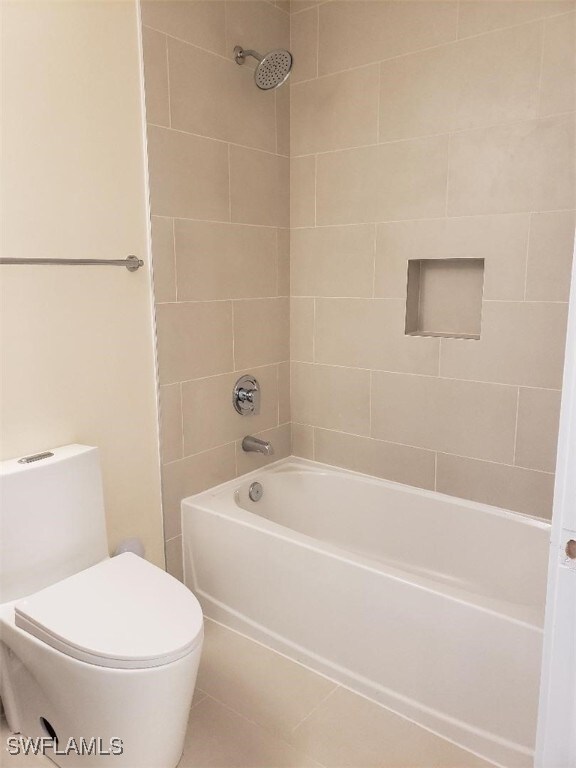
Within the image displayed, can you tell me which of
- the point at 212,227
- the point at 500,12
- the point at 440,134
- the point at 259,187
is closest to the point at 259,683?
the point at 212,227

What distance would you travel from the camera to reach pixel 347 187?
2371 mm

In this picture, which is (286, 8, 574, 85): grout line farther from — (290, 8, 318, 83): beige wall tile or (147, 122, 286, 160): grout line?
(147, 122, 286, 160): grout line

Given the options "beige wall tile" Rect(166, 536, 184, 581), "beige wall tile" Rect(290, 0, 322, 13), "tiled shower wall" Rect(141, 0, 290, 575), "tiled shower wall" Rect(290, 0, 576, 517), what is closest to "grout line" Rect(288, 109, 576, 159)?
"tiled shower wall" Rect(290, 0, 576, 517)

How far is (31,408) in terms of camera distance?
5.66 ft

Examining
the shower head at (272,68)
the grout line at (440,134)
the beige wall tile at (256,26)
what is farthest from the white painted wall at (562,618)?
the beige wall tile at (256,26)

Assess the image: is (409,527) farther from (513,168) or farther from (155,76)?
(155,76)

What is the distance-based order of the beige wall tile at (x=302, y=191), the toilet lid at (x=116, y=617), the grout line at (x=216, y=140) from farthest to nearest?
the beige wall tile at (x=302, y=191)
the grout line at (x=216, y=140)
the toilet lid at (x=116, y=617)

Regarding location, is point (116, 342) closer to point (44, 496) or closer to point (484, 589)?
point (44, 496)

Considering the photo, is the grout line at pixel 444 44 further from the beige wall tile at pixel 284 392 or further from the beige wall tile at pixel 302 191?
the beige wall tile at pixel 284 392

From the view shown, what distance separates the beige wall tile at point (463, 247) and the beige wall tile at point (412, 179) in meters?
0.05

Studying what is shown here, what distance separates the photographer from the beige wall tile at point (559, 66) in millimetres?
1797

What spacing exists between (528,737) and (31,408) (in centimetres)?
170

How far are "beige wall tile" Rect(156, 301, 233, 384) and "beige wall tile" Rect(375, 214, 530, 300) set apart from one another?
67cm

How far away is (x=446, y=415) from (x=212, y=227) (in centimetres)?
119
